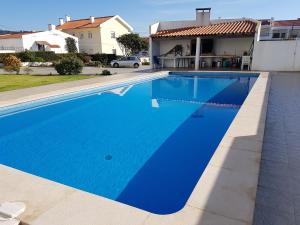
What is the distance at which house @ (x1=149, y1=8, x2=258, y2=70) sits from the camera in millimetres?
19859

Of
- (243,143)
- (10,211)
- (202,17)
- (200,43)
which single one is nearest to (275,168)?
(243,143)

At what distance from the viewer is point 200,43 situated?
69.3 feet

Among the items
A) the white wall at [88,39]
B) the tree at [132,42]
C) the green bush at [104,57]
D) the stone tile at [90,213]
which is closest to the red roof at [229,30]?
the green bush at [104,57]

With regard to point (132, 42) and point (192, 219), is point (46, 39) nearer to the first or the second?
point (132, 42)

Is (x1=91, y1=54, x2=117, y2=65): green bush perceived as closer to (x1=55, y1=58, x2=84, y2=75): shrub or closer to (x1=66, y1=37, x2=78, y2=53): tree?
(x1=66, y1=37, x2=78, y2=53): tree

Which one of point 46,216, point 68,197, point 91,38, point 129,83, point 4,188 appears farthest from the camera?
point 91,38

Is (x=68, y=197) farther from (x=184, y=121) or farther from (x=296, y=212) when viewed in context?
(x=184, y=121)

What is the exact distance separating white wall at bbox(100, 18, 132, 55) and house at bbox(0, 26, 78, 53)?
21.2 feet

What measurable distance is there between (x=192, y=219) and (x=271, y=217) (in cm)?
96

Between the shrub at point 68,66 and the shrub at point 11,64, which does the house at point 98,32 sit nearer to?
the shrub at point 11,64

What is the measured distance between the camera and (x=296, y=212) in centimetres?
280

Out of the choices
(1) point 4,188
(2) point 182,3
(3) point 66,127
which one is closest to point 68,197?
(1) point 4,188

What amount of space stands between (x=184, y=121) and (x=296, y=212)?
516 cm

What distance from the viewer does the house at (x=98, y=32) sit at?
40906mm
